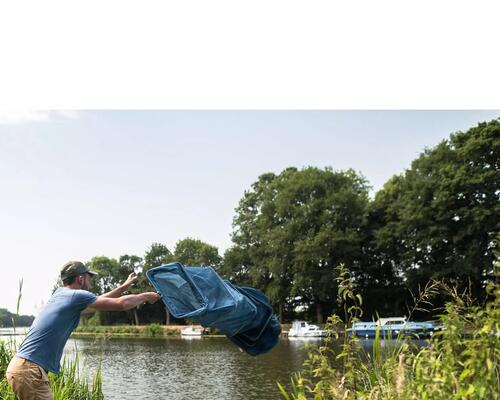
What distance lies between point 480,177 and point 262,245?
21.0 metres

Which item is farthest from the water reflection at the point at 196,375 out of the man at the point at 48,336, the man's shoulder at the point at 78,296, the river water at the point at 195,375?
the man's shoulder at the point at 78,296

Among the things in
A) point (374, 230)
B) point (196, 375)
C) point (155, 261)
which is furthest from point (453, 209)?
point (155, 261)

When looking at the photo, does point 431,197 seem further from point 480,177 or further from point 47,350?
point 47,350

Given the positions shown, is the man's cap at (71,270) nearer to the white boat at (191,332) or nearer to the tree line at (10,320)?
the tree line at (10,320)

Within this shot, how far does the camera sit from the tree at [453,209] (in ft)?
128

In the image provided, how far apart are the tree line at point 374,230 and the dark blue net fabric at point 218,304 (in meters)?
32.2

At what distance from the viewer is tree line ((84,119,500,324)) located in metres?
39.8

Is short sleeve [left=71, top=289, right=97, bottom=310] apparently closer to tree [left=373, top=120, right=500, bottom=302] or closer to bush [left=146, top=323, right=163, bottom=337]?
tree [left=373, top=120, right=500, bottom=302]

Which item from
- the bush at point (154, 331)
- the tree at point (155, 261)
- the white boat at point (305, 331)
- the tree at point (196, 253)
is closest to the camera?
the white boat at point (305, 331)

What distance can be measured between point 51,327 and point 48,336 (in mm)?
89
